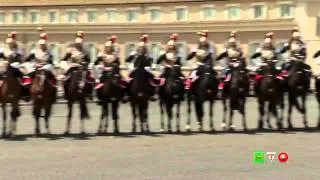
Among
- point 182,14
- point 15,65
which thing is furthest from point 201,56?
point 182,14

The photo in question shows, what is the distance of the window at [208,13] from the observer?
69.9 meters

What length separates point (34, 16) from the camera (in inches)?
3024

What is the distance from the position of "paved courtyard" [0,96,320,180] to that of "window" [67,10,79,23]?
58.5 metres

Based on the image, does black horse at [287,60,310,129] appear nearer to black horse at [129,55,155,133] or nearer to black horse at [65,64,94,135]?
black horse at [129,55,155,133]

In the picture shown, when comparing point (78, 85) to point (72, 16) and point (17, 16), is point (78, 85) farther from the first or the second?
point (17, 16)

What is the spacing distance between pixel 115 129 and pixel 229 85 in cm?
324

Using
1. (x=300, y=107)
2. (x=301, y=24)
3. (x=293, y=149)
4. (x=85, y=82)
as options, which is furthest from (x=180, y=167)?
(x=301, y=24)

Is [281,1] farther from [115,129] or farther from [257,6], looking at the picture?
[115,129]

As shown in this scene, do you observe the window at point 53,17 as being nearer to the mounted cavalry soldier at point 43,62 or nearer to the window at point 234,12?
the window at point 234,12

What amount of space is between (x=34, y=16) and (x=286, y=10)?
3105cm

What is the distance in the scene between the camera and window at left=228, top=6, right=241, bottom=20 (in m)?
68.9

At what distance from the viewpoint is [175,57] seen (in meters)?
16.2

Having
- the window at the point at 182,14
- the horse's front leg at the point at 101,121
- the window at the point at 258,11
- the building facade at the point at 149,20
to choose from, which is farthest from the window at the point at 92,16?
the horse's front leg at the point at 101,121

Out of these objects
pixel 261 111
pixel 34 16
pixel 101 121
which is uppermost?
pixel 34 16
